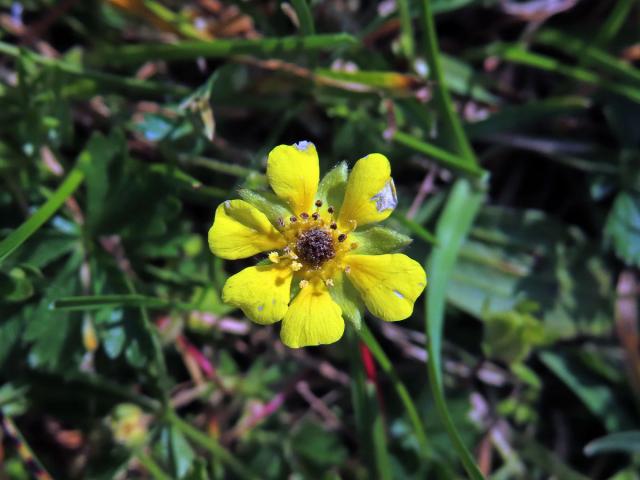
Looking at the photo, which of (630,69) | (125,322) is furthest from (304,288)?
(630,69)

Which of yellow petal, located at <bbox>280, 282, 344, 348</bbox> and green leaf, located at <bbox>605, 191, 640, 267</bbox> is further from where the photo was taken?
green leaf, located at <bbox>605, 191, 640, 267</bbox>

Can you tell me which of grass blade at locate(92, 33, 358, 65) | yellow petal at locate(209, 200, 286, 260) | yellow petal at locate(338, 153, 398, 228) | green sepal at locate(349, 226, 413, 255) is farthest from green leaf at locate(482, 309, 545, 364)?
grass blade at locate(92, 33, 358, 65)

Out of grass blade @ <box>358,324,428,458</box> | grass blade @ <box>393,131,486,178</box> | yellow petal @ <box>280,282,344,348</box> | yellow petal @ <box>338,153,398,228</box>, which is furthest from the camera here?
→ grass blade @ <box>393,131,486,178</box>

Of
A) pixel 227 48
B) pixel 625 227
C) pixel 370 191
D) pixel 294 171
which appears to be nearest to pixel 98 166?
pixel 227 48

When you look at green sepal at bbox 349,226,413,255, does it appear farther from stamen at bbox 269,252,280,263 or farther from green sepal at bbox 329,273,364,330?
stamen at bbox 269,252,280,263

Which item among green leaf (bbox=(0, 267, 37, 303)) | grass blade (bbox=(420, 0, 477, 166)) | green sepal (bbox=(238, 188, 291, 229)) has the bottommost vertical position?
green leaf (bbox=(0, 267, 37, 303))

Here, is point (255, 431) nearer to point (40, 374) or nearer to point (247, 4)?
point (40, 374)
